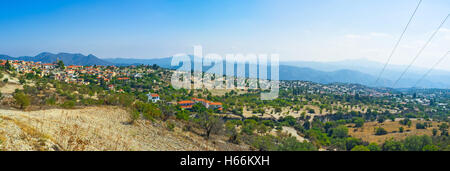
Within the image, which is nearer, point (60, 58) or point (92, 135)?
point (92, 135)

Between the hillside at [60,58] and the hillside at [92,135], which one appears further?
the hillside at [60,58]

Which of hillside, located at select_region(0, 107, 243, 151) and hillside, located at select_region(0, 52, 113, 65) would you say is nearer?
hillside, located at select_region(0, 107, 243, 151)

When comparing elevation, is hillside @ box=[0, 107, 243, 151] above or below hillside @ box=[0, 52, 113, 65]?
below

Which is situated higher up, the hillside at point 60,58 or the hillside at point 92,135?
the hillside at point 60,58

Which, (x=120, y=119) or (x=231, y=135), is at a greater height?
(x=120, y=119)

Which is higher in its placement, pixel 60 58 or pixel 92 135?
pixel 60 58
